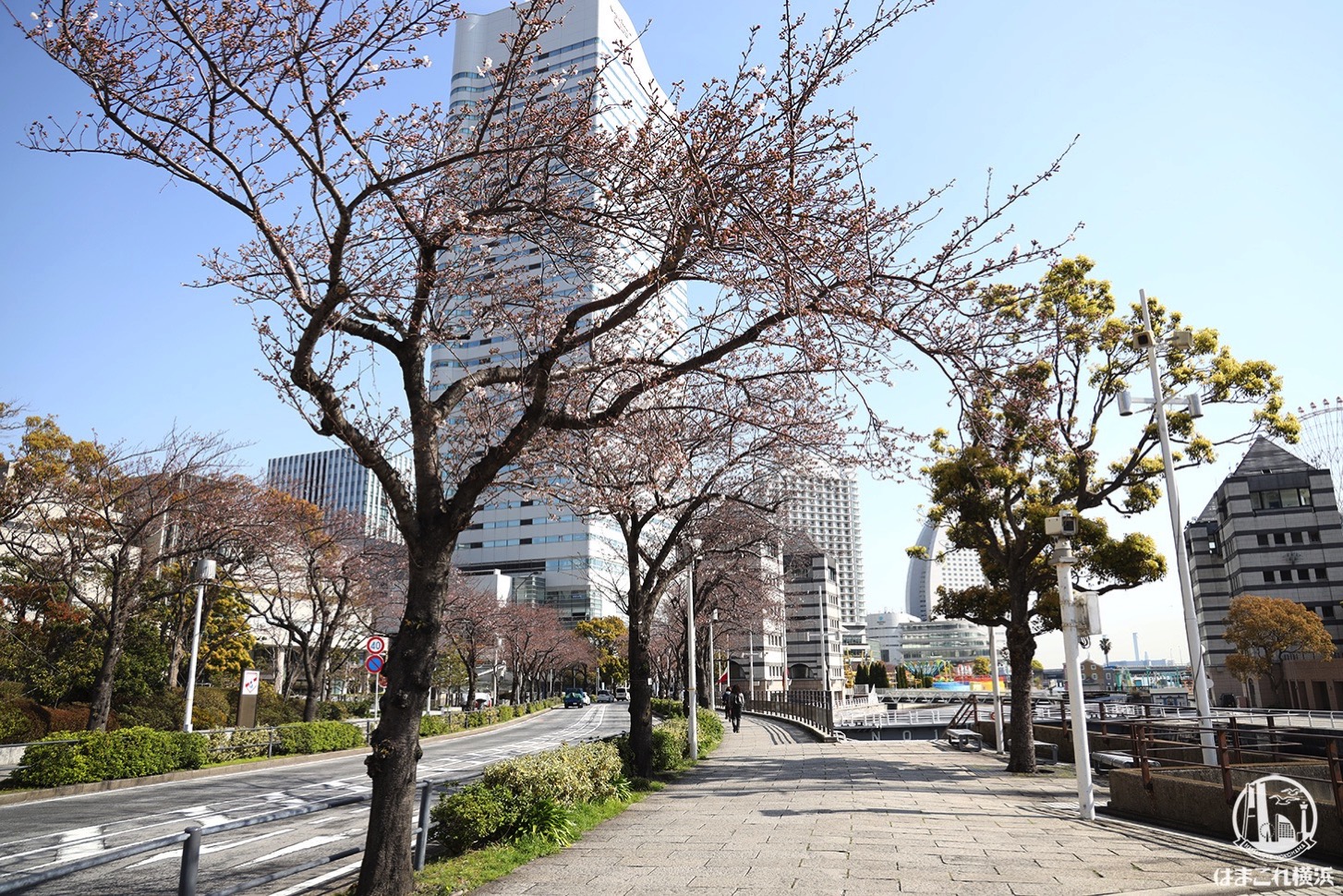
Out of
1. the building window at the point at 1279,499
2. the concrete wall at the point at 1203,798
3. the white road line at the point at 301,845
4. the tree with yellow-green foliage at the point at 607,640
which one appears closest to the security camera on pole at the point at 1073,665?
the concrete wall at the point at 1203,798

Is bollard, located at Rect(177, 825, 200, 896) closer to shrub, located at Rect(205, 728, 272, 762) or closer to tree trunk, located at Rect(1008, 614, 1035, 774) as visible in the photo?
tree trunk, located at Rect(1008, 614, 1035, 774)

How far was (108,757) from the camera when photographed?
16.0 meters

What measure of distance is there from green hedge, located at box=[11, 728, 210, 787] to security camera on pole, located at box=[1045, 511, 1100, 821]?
17684mm

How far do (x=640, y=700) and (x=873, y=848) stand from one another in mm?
6901

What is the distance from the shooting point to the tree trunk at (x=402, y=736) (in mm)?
6121

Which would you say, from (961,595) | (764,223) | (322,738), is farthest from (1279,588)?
(764,223)

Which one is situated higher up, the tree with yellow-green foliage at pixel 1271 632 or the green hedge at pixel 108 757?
the tree with yellow-green foliage at pixel 1271 632

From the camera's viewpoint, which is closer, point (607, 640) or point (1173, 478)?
point (1173, 478)

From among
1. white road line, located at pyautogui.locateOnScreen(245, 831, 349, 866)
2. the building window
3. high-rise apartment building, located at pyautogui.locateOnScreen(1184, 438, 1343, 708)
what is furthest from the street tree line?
the building window

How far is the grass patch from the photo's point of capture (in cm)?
651

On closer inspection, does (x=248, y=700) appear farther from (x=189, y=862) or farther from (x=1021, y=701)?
(x=189, y=862)

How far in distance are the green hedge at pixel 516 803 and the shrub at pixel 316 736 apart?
53.1 ft

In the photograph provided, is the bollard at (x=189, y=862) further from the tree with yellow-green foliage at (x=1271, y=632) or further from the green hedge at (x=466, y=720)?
the tree with yellow-green foliage at (x=1271, y=632)

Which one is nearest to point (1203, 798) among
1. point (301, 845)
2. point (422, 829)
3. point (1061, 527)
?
point (1061, 527)
